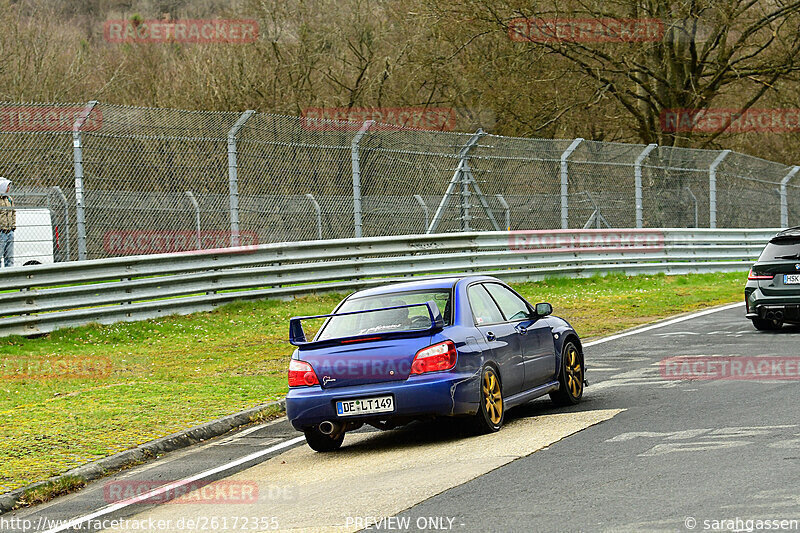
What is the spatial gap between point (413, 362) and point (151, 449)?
235 cm

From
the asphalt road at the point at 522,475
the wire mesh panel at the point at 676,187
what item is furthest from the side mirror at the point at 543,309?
the wire mesh panel at the point at 676,187

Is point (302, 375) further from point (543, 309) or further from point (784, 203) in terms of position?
point (784, 203)

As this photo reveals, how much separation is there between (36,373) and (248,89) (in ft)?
86.6

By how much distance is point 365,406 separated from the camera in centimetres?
830

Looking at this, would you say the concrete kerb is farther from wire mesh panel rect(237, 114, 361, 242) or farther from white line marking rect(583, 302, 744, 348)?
wire mesh panel rect(237, 114, 361, 242)

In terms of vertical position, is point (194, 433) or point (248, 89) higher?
point (248, 89)

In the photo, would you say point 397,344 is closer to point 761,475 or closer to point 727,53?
point 761,475

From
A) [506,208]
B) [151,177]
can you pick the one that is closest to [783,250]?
[506,208]

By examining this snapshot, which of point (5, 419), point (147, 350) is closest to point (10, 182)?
point (147, 350)

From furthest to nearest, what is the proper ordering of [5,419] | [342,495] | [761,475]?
[5,419] < [342,495] < [761,475]

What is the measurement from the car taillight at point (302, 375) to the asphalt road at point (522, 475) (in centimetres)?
58

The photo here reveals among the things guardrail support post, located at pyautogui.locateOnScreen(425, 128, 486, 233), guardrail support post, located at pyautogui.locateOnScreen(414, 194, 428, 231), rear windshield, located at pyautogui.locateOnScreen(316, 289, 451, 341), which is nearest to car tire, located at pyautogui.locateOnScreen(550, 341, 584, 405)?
rear windshield, located at pyautogui.locateOnScreen(316, 289, 451, 341)

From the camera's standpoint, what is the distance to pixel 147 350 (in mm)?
14555

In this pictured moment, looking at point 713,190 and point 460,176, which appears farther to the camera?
point 713,190
